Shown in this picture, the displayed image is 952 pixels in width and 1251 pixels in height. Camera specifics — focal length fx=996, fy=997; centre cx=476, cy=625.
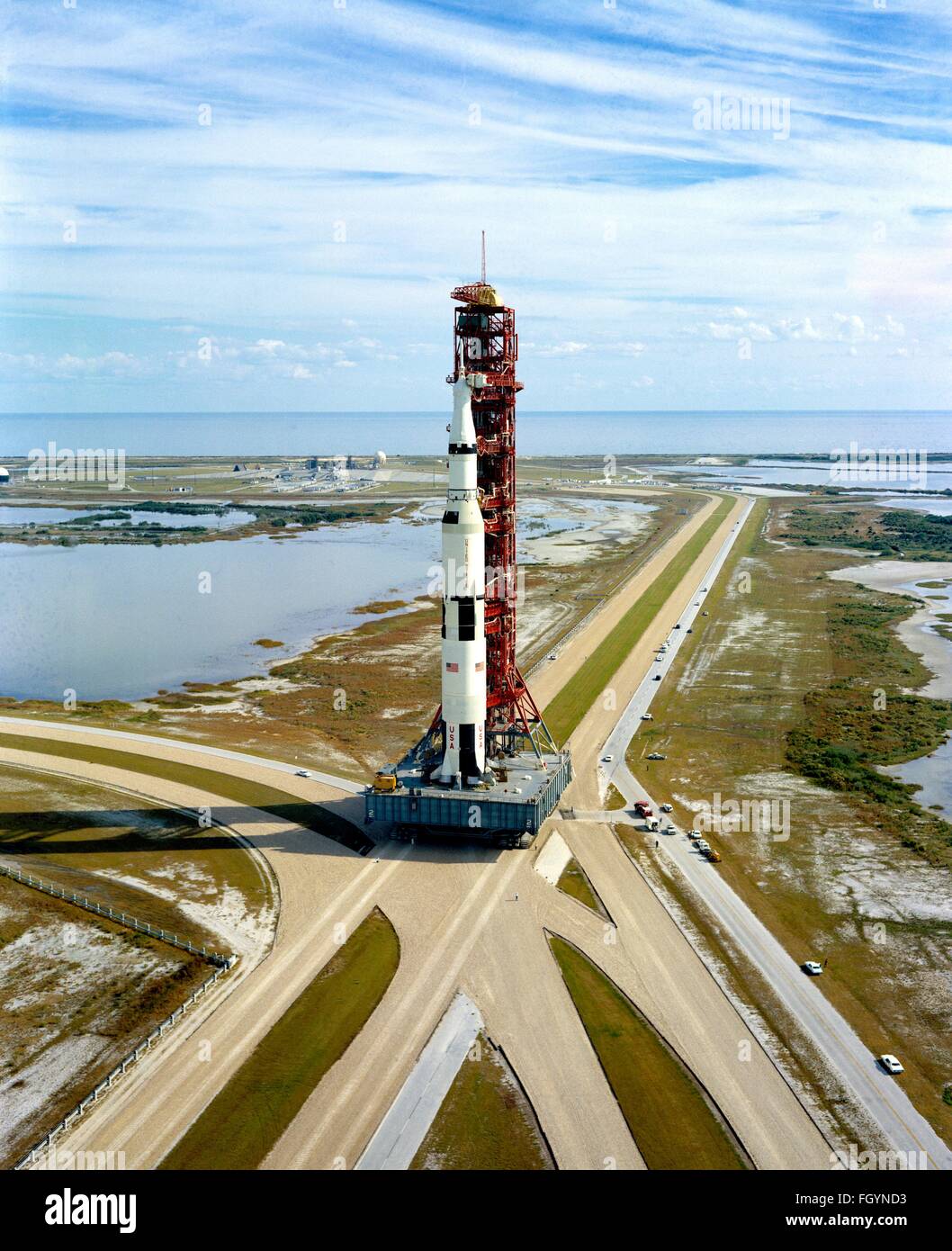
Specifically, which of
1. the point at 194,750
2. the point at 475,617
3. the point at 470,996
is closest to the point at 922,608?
the point at 475,617

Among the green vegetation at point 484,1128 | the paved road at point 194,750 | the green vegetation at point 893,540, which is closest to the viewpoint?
the green vegetation at point 484,1128

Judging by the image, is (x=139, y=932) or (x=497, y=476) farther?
(x=497, y=476)

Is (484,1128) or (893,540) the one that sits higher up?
(893,540)

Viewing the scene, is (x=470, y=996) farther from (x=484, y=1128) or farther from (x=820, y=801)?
(x=820, y=801)

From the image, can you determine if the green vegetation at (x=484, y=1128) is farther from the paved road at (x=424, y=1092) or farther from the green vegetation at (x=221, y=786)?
the green vegetation at (x=221, y=786)

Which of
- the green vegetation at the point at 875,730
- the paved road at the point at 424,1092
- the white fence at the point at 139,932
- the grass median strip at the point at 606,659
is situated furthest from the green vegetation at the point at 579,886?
the grass median strip at the point at 606,659
